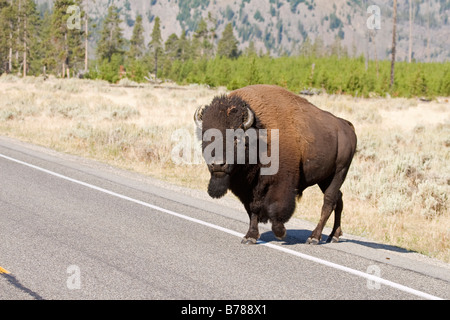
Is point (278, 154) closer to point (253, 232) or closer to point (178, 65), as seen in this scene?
point (253, 232)

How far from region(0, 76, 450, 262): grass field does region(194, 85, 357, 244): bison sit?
1.90 meters

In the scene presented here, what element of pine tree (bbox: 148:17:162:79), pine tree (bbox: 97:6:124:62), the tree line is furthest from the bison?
pine tree (bbox: 148:17:162:79)

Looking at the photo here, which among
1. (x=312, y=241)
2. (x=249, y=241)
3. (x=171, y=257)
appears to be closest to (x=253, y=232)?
(x=249, y=241)

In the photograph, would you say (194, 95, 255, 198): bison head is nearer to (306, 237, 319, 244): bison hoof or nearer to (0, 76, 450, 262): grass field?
(306, 237, 319, 244): bison hoof

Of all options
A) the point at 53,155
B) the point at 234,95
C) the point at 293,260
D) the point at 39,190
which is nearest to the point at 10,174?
the point at 39,190

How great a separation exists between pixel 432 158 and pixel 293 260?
11.8 metres

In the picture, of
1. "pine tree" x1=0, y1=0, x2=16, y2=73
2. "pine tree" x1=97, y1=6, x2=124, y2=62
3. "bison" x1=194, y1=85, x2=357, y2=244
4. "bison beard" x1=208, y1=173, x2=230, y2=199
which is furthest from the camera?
"pine tree" x1=97, y1=6, x2=124, y2=62

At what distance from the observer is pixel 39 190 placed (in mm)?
9672

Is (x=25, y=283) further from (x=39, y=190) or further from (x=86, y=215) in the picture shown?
(x=39, y=190)

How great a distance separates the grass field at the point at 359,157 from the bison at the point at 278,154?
1899 millimetres

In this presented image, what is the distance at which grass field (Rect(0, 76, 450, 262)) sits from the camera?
938 cm

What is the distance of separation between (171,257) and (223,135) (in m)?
1.45

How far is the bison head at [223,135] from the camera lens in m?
5.66

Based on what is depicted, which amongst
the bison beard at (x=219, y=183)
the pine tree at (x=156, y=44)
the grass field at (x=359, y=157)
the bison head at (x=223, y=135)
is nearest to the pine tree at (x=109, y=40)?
the pine tree at (x=156, y=44)
